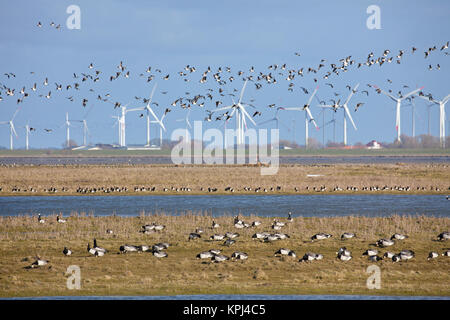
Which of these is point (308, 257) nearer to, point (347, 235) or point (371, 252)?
point (371, 252)

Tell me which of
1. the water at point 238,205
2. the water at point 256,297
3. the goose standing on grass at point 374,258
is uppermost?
the goose standing on grass at point 374,258

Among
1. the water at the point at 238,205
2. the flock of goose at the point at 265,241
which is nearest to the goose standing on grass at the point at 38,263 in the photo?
the flock of goose at the point at 265,241

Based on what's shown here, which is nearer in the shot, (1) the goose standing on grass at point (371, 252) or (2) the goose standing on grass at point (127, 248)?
(1) the goose standing on grass at point (371, 252)

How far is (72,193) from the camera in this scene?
68750 millimetres

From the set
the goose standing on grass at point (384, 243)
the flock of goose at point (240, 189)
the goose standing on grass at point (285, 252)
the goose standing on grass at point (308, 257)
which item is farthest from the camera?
the flock of goose at point (240, 189)

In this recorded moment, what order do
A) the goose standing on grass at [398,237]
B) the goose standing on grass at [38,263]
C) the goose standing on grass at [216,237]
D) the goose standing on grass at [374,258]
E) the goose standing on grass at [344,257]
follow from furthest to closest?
the goose standing on grass at [216,237]
the goose standing on grass at [398,237]
the goose standing on grass at [344,257]
the goose standing on grass at [374,258]
the goose standing on grass at [38,263]

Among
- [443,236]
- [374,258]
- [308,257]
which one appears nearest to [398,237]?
[443,236]

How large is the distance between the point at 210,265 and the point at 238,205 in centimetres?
2764

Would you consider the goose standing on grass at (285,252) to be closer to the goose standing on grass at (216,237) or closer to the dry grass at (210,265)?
the dry grass at (210,265)

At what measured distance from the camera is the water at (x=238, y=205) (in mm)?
51562

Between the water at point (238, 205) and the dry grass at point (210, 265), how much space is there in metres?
9.26

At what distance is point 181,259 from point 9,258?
295 inches

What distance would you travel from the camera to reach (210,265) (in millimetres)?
30047
